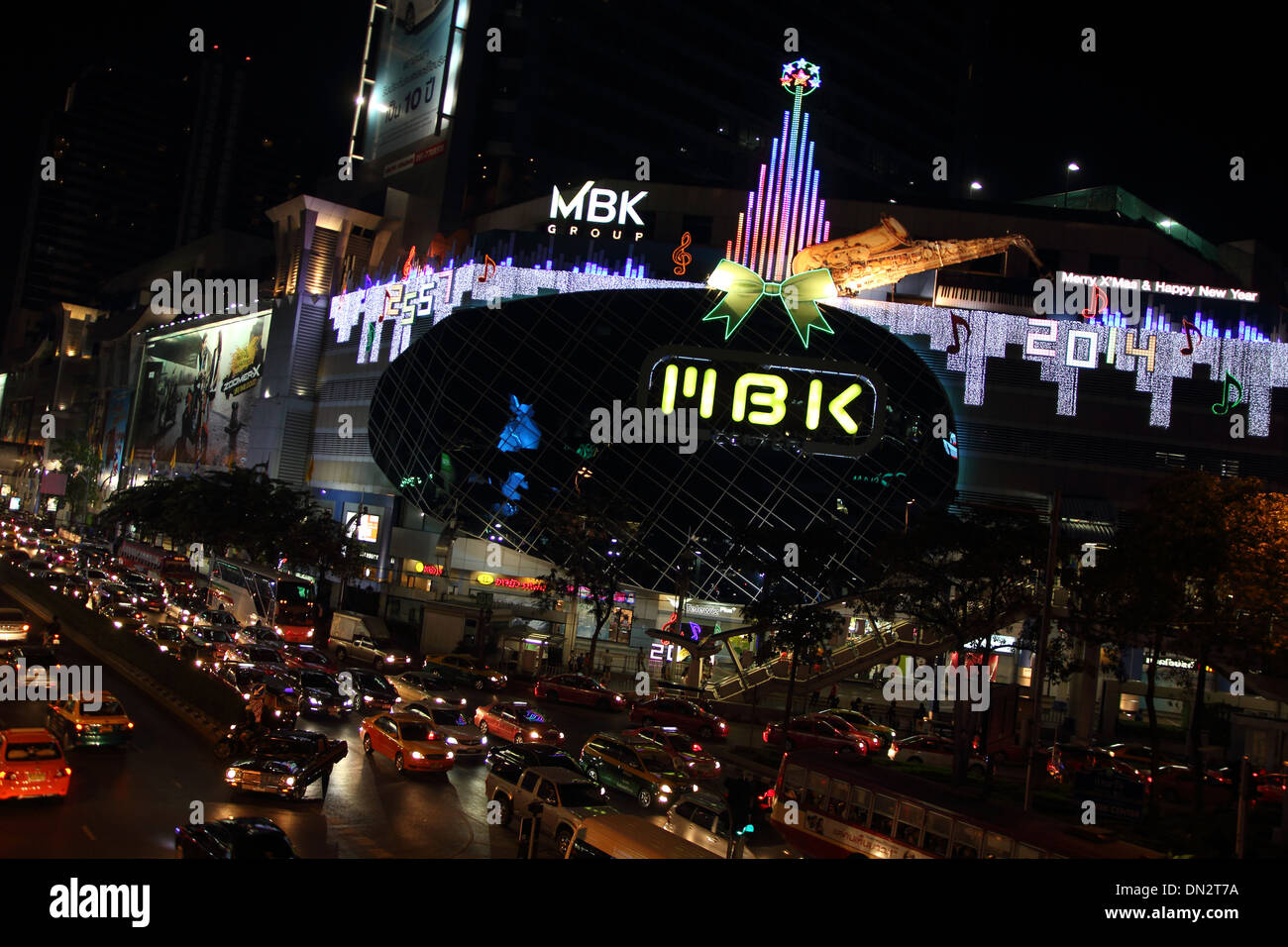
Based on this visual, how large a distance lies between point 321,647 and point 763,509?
81.1 feet

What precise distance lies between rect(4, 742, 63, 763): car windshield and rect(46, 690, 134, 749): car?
4754 mm

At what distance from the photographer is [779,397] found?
179 ft

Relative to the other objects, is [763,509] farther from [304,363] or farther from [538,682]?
[304,363]

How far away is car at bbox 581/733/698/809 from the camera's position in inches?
983

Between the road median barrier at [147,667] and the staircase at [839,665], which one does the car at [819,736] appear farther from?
the road median barrier at [147,667]

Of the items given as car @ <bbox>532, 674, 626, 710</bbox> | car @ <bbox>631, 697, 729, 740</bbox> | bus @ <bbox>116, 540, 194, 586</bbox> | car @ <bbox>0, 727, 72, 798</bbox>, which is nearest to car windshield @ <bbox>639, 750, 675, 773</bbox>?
car @ <bbox>631, 697, 729, 740</bbox>

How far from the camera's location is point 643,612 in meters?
62.8

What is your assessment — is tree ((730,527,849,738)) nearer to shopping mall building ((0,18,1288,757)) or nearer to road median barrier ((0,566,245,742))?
shopping mall building ((0,18,1288,757))

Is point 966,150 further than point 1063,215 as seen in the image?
Yes

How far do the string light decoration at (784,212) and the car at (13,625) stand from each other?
147 ft

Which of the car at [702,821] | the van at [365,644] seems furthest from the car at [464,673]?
the car at [702,821]

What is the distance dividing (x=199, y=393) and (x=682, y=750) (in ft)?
278

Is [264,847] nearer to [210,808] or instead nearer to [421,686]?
[210,808]
